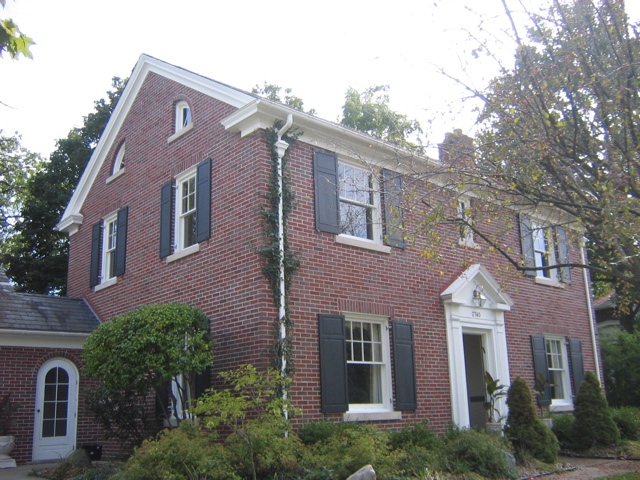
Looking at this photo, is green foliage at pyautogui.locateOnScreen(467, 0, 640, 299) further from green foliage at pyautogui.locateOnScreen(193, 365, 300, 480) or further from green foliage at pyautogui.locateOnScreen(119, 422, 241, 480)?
green foliage at pyautogui.locateOnScreen(119, 422, 241, 480)

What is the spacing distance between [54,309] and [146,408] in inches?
160

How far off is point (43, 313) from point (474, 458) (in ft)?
32.5

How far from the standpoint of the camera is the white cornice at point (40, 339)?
45.1ft

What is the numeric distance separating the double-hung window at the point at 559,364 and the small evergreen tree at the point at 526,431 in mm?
3327

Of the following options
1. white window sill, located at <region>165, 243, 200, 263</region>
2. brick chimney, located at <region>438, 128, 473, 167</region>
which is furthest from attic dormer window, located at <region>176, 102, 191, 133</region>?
brick chimney, located at <region>438, 128, 473, 167</region>

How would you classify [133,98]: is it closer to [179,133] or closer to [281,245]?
[179,133]

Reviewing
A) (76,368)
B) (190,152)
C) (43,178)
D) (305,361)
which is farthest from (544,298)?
(43,178)

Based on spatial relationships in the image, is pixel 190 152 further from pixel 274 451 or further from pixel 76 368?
pixel 274 451

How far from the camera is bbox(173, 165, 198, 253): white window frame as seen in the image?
13.1 metres

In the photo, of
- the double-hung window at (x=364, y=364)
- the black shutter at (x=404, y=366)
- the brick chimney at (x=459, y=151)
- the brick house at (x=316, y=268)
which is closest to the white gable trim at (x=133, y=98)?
the brick house at (x=316, y=268)

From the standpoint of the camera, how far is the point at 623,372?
63.2 feet

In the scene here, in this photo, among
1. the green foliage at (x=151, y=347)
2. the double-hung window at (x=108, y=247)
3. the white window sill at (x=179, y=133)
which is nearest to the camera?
the green foliage at (x=151, y=347)

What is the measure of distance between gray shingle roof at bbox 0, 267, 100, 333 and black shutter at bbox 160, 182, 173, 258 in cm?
305

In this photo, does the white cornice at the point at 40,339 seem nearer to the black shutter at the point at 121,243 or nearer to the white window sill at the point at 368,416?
the black shutter at the point at 121,243
